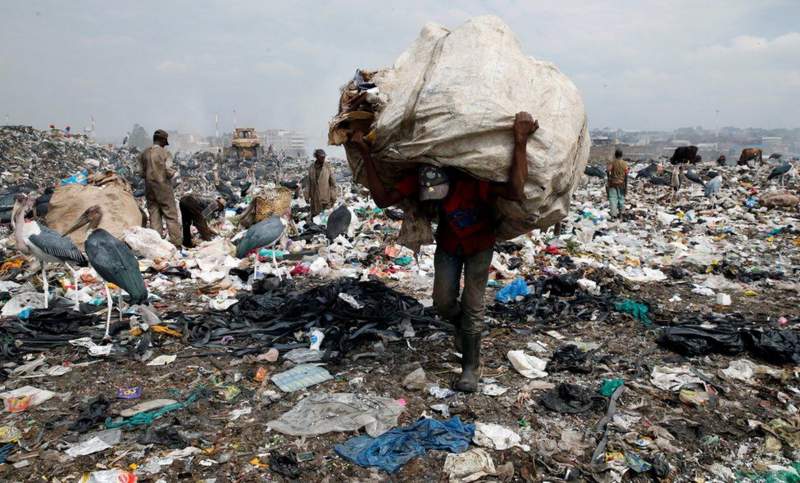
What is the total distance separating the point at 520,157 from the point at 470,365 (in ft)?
4.43

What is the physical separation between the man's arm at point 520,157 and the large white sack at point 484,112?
0.05 metres

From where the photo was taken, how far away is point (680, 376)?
3301 millimetres

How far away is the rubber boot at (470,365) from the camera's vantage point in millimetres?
3049

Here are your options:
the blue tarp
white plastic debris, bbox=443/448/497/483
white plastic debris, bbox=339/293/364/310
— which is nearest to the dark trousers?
white plastic debris, bbox=339/293/364/310

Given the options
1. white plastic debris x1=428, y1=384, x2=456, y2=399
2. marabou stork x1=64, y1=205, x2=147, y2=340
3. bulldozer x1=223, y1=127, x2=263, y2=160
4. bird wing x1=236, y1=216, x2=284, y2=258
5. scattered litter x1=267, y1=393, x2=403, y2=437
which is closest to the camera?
scattered litter x1=267, y1=393, x2=403, y2=437

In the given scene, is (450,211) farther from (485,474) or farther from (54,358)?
(54,358)

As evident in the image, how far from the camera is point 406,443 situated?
8.25ft

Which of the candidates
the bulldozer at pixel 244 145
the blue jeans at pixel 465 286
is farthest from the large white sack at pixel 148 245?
the bulldozer at pixel 244 145

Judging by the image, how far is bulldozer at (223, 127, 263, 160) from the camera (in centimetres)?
3003

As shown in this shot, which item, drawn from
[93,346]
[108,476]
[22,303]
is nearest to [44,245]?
[22,303]

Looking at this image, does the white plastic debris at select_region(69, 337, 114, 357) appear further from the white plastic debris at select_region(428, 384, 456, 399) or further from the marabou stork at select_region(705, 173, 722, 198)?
the marabou stork at select_region(705, 173, 722, 198)

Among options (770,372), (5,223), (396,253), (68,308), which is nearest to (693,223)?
(396,253)

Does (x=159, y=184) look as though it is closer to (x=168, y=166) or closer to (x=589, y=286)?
(x=168, y=166)

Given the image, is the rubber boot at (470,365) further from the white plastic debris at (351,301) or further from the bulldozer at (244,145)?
the bulldozer at (244,145)
